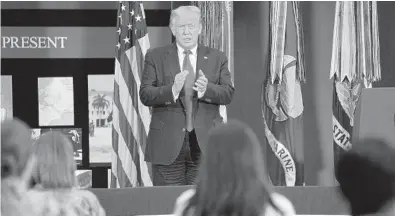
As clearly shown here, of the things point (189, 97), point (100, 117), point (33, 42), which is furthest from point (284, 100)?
point (33, 42)

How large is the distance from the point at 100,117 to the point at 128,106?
122cm

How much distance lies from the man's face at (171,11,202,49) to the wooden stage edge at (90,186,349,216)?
1030mm

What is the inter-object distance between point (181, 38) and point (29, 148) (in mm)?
2598

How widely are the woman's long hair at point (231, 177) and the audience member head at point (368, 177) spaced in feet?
0.96

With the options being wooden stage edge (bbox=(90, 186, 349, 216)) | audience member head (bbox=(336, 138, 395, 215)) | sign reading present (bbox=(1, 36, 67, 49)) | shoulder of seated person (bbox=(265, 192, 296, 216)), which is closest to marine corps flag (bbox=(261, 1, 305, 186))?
wooden stage edge (bbox=(90, 186, 349, 216))

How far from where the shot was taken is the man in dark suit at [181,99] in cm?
448

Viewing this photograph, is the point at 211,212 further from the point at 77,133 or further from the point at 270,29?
the point at 77,133

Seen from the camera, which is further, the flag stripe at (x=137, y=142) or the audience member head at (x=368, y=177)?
the flag stripe at (x=137, y=142)

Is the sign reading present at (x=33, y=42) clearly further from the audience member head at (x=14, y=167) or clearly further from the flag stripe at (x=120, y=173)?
Result: the audience member head at (x=14, y=167)

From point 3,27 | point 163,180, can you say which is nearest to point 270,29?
point 163,180

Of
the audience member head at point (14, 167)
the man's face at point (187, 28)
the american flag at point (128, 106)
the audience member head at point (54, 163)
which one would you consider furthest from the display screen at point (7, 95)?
the audience member head at point (14, 167)

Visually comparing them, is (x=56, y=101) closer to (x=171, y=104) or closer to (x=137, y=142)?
(x=137, y=142)

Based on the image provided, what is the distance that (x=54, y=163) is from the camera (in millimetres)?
2410

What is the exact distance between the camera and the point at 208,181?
2.06m
